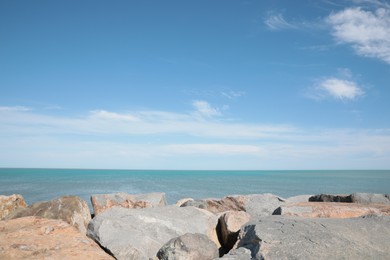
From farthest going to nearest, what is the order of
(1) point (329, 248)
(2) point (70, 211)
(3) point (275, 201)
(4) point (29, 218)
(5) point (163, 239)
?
1. (3) point (275, 201)
2. (2) point (70, 211)
3. (4) point (29, 218)
4. (5) point (163, 239)
5. (1) point (329, 248)

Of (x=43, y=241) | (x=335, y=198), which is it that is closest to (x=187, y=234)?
(x=43, y=241)

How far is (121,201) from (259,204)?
4.68 m

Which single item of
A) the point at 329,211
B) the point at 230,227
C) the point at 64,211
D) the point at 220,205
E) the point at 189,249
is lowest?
the point at 189,249

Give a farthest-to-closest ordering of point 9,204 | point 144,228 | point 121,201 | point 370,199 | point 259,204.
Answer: point 259,204, point 121,201, point 370,199, point 9,204, point 144,228

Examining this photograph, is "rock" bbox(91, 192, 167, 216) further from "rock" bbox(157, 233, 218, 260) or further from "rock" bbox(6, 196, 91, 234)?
"rock" bbox(157, 233, 218, 260)

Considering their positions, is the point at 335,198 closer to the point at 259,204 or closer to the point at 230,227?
the point at 259,204

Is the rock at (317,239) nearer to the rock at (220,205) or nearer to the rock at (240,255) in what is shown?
the rock at (240,255)

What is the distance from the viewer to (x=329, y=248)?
5109 millimetres

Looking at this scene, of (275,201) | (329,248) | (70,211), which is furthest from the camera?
(275,201)

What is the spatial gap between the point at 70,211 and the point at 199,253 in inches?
156

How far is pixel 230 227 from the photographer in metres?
7.56

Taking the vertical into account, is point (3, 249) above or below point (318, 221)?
below

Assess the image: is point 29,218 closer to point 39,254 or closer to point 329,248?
point 39,254

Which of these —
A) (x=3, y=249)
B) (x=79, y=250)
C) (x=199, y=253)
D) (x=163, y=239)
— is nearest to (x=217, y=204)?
(x=163, y=239)
